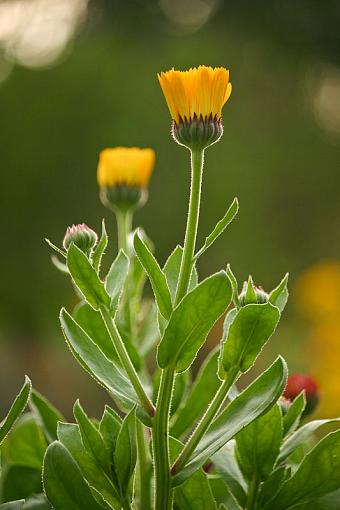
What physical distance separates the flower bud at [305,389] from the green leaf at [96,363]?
10 cm

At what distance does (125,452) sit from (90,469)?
0.02 m

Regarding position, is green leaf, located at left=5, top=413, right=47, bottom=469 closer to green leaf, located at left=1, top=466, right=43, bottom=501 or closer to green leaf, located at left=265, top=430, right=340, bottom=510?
green leaf, located at left=1, top=466, right=43, bottom=501

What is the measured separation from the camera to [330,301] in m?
2.51

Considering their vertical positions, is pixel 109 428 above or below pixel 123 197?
below

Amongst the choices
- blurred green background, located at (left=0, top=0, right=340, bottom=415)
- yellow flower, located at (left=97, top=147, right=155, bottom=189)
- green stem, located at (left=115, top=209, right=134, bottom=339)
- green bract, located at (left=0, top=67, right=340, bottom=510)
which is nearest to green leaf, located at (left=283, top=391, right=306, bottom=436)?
green bract, located at (left=0, top=67, right=340, bottom=510)

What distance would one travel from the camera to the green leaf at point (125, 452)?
0.29 m

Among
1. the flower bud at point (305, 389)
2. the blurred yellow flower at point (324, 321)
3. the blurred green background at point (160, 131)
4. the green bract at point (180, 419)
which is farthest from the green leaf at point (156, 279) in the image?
the blurred green background at point (160, 131)

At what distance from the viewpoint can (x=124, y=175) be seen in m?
0.51

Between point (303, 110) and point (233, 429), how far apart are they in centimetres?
373

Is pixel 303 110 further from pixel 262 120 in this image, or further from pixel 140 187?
pixel 140 187

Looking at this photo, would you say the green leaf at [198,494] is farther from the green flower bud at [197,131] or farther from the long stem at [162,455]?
the green flower bud at [197,131]

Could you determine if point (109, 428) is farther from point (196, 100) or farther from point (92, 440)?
point (196, 100)

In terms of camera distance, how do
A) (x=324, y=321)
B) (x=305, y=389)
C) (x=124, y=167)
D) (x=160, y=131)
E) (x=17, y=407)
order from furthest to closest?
(x=160, y=131)
(x=324, y=321)
(x=124, y=167)
(x=305, y=389)
(x=17, y=407)

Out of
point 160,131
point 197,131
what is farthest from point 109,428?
point 160,131
